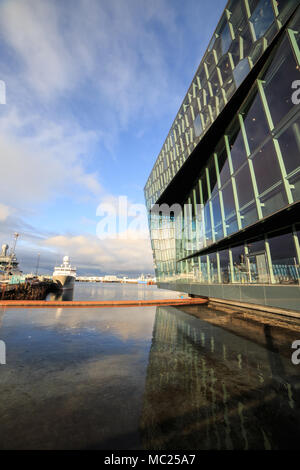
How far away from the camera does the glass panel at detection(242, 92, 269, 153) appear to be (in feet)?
33.8

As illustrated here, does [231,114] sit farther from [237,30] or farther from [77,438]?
[77,438]

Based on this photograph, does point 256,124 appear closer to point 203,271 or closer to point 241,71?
point 241,71

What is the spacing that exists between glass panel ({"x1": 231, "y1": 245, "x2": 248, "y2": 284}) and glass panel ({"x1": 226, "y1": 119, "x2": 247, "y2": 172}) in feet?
17.2

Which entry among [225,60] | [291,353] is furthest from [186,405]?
[225,60]

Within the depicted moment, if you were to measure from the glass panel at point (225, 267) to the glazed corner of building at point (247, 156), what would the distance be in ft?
0.25

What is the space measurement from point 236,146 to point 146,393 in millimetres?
14031

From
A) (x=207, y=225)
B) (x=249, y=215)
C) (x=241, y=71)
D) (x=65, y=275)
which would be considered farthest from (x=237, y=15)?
(x=65, y=275)

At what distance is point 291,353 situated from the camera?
606 cm

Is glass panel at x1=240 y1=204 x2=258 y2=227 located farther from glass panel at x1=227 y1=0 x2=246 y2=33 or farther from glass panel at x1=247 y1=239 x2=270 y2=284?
glass panel at x1=227 y1=0 x2=246 y2=33

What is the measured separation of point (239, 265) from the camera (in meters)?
11.6

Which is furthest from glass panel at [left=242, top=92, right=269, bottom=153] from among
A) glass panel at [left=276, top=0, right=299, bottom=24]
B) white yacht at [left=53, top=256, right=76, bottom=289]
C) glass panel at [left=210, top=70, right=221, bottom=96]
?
white yacht at [left=53, top=256, right=76, bottom=289]

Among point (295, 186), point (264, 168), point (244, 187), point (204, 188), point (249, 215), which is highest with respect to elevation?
point (204, 188)

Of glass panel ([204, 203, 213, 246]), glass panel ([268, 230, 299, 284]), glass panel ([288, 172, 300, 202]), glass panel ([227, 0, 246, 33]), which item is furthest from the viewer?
glass panel ([204, 203, 213, 246])

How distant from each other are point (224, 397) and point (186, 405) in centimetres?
81
